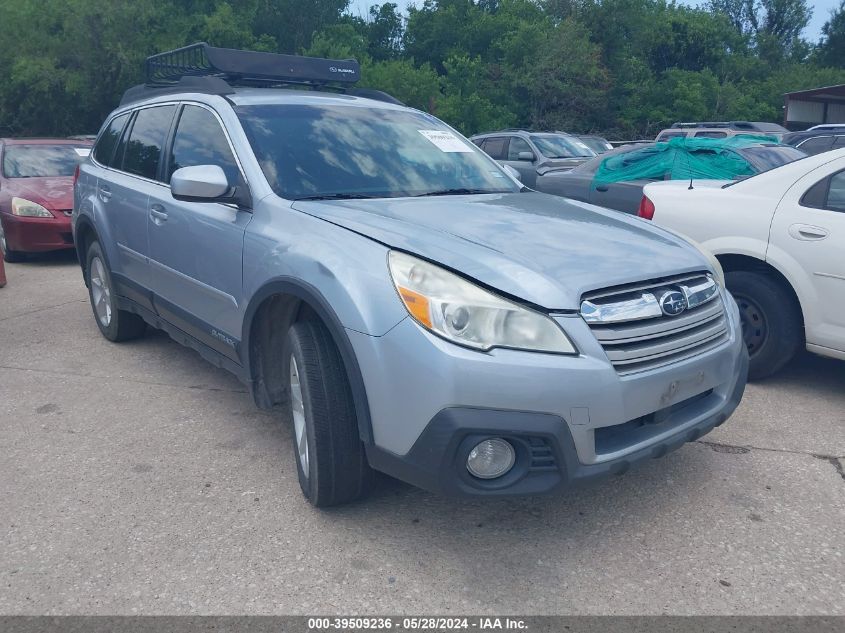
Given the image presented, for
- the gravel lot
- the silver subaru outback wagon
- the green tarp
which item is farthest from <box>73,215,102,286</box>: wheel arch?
the green tarp

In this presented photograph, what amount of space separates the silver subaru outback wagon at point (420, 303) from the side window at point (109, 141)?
1235 millimetres

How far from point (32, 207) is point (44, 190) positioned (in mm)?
335

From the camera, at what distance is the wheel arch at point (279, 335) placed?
2834 mm

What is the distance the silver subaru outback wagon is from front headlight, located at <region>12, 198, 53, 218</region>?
5.26 m

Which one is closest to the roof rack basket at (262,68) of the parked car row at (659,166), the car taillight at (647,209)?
the car taillight at (647,209)

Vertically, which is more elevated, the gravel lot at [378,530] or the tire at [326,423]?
the tire at [326,423]

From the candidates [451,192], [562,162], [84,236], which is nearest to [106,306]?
[84,236]

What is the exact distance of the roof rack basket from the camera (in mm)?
4770

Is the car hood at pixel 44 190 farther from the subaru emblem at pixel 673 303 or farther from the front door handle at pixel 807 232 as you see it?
the subaru emblem at pixel 673 303

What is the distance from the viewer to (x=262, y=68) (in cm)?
496

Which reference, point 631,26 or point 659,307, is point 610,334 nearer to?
point 659,307

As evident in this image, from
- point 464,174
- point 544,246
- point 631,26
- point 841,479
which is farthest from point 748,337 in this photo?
point 631,26

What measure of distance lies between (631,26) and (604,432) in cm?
4620

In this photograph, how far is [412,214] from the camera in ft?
10.9
